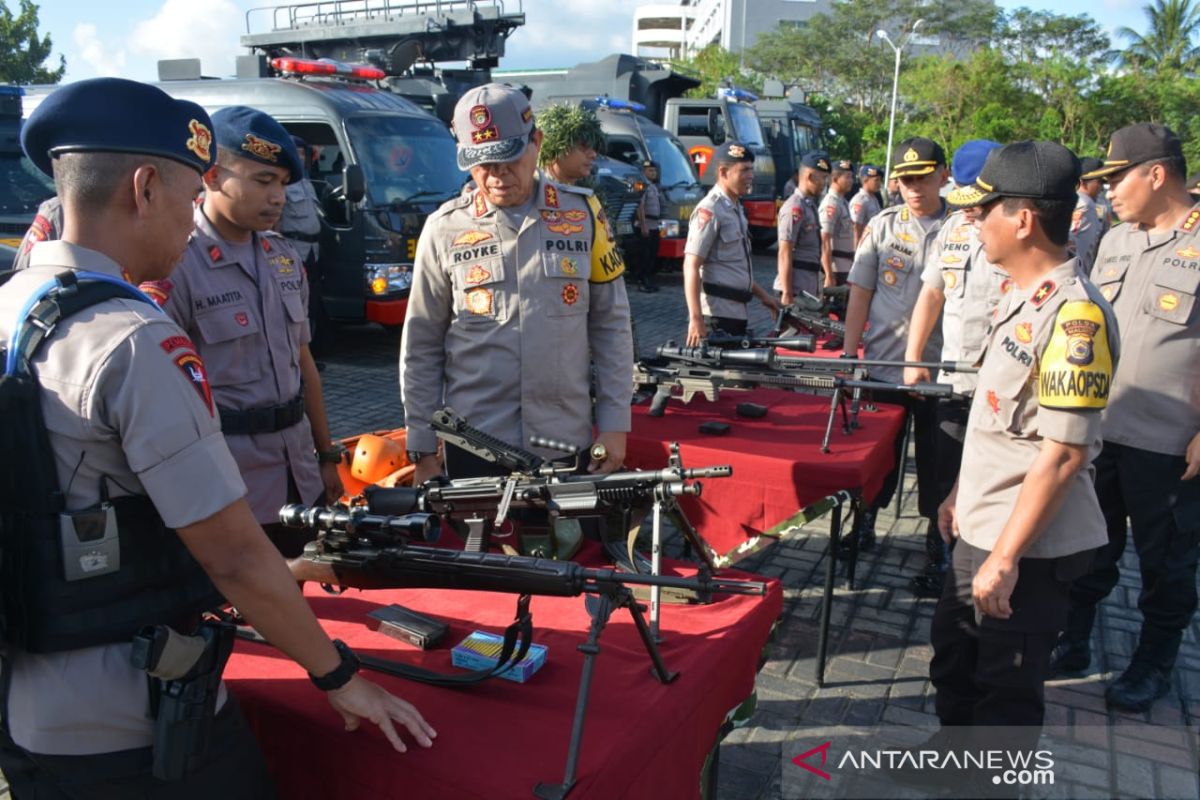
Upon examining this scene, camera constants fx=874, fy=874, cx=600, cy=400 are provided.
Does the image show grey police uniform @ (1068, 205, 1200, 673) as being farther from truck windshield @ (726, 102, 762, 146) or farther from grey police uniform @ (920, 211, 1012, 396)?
truck windshield @ (726, 102, 762, 146)

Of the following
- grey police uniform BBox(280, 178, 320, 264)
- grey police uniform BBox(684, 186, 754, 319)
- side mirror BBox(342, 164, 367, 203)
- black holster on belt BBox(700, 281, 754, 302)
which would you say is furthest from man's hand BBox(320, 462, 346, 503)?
side mirror BBox(342, 164, 367, 203)

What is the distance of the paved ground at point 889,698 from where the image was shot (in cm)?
296

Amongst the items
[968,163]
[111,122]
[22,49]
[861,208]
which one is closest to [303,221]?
[968,163]

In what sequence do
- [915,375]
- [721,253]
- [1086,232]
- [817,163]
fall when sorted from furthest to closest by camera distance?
[817,163] → [1086,232] → [721,253] → [915,375]

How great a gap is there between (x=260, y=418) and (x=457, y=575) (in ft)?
3.85

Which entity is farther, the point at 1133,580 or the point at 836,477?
the point at 1133,580

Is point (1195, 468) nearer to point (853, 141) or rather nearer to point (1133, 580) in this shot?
point (1133, 580)

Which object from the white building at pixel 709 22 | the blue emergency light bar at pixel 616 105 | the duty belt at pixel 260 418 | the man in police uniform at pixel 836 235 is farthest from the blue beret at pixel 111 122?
the white building at pixel 709 22

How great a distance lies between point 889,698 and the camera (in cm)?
343

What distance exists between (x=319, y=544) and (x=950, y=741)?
183 centimetres

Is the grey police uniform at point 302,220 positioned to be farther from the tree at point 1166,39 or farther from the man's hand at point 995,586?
the tree at point 1166,39

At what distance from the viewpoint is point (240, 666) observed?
1.91 m

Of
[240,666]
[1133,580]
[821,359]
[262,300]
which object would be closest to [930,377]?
[821,359]

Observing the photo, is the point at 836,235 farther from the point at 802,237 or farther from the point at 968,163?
the point at 968,163
